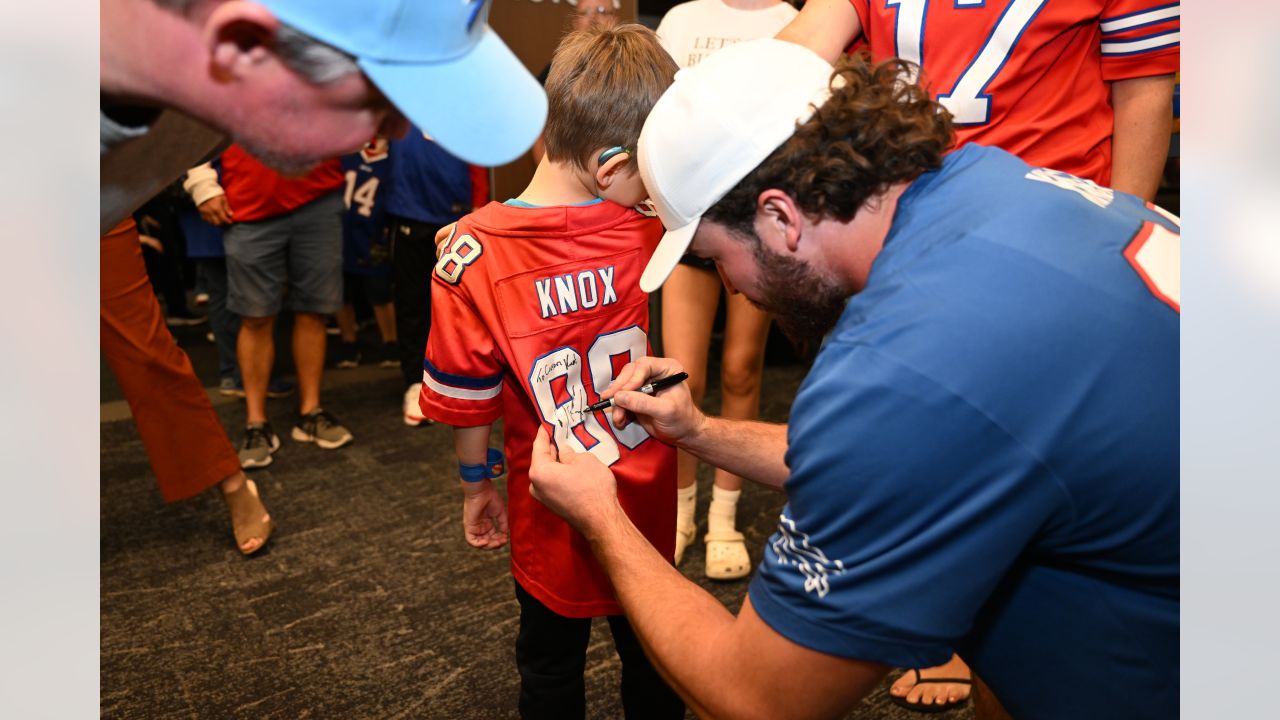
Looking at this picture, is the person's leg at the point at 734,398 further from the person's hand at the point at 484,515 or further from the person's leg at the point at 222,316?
the person's leg at the point at 222,316

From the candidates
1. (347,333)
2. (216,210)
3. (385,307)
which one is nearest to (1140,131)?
(216,210)

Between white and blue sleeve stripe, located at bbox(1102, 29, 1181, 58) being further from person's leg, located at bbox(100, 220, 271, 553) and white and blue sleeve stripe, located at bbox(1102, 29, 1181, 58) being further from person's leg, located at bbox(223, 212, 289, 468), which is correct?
person's leg, located at bbox(223, 212, 289, 468)

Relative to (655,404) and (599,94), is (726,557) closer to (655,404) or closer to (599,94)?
(655,404)

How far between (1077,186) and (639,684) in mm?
1063

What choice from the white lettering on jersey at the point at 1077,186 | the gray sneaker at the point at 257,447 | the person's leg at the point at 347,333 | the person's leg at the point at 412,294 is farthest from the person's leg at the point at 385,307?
the white lettering on jersey at the point at 1077,186

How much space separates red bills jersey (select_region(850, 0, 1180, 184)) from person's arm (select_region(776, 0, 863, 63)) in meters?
0.07

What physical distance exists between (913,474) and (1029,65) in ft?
3.08

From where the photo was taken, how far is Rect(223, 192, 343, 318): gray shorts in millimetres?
3154

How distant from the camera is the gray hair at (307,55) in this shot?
67 cm

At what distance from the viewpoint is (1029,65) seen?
5.00 feet

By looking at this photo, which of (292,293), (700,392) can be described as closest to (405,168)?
(292,293)

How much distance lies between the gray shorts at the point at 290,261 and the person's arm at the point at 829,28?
204 centimetres

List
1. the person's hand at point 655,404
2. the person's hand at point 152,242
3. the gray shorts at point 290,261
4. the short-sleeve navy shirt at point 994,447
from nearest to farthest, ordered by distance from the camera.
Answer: the short-sleeve navy shirt at point 994,447, the person's hand at point 655,404, the gray shorts at point 290,261, the person's hand at point 152,242
